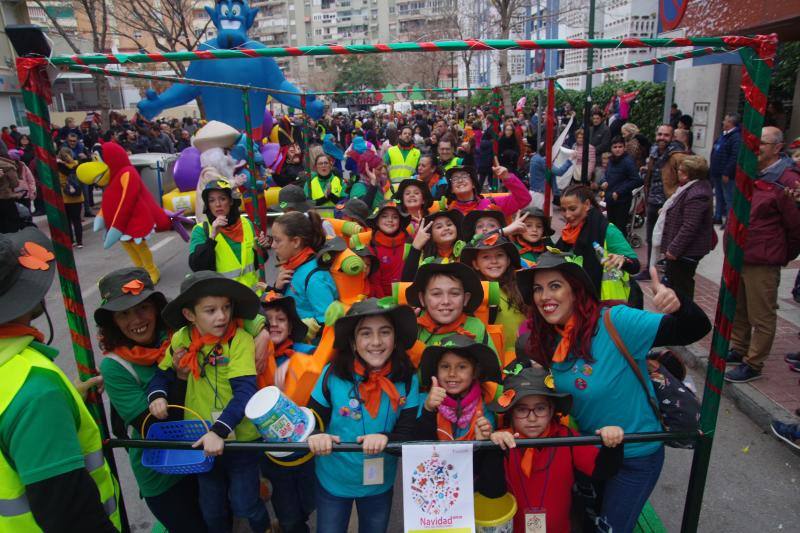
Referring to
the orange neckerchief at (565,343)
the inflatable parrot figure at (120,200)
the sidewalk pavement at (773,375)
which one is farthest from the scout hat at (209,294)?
the inflatable parrot figure at (120,200)

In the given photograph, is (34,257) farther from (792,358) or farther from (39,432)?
(792,358)

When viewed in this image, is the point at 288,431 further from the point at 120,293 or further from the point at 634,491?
the point at 634,491

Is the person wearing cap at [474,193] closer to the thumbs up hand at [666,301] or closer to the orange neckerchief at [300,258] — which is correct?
the orange neckerchief at [300,258]

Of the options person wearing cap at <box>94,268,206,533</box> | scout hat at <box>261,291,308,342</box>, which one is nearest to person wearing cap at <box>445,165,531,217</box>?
scout hat at <box>261,291,308,342</box>

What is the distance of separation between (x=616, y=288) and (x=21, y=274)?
3659 mm

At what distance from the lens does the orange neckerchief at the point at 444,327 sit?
10.1ft

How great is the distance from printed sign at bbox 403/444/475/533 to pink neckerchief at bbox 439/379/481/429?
0.35 metres

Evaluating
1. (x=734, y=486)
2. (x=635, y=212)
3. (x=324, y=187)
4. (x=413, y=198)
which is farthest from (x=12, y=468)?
(x=635, y=212)

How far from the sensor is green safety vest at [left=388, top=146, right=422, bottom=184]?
8887 mm

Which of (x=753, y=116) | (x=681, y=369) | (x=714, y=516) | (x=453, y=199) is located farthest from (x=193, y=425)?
(x=453, y=199)

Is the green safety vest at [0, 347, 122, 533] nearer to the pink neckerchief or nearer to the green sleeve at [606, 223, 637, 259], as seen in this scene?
the pink neckerchief

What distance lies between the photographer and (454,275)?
3127mm

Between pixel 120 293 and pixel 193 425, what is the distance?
777 mm

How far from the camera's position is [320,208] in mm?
7633
